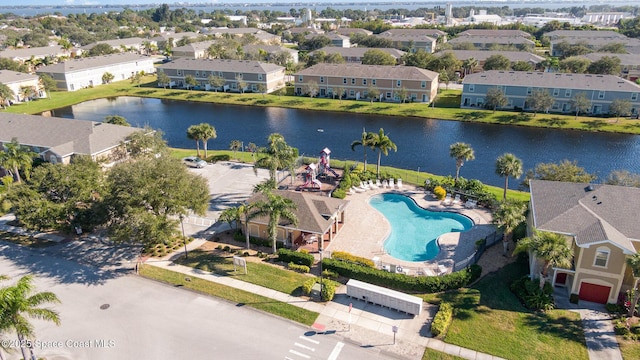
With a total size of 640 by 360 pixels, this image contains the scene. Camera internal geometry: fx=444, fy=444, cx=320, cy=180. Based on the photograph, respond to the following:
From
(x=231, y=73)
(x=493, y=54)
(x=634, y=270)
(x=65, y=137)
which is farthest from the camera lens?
(x=493, y=54)

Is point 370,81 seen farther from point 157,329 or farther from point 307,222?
point 157,329

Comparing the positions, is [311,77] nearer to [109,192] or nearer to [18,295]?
[109,192]

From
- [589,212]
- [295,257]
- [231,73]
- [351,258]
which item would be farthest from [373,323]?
[231,73]

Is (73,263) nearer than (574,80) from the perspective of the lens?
Yes

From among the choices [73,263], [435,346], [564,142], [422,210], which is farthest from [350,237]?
[564,142]

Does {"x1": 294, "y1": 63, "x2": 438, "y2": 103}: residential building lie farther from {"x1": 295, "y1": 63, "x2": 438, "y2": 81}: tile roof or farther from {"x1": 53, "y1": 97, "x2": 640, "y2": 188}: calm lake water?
{"x1": 53, "y1": 97, "x2": 640, "y2": 188}: calm lake water

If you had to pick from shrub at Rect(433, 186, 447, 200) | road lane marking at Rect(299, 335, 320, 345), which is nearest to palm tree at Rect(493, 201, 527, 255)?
shrub at Rect(433, 186, 447, 200)
